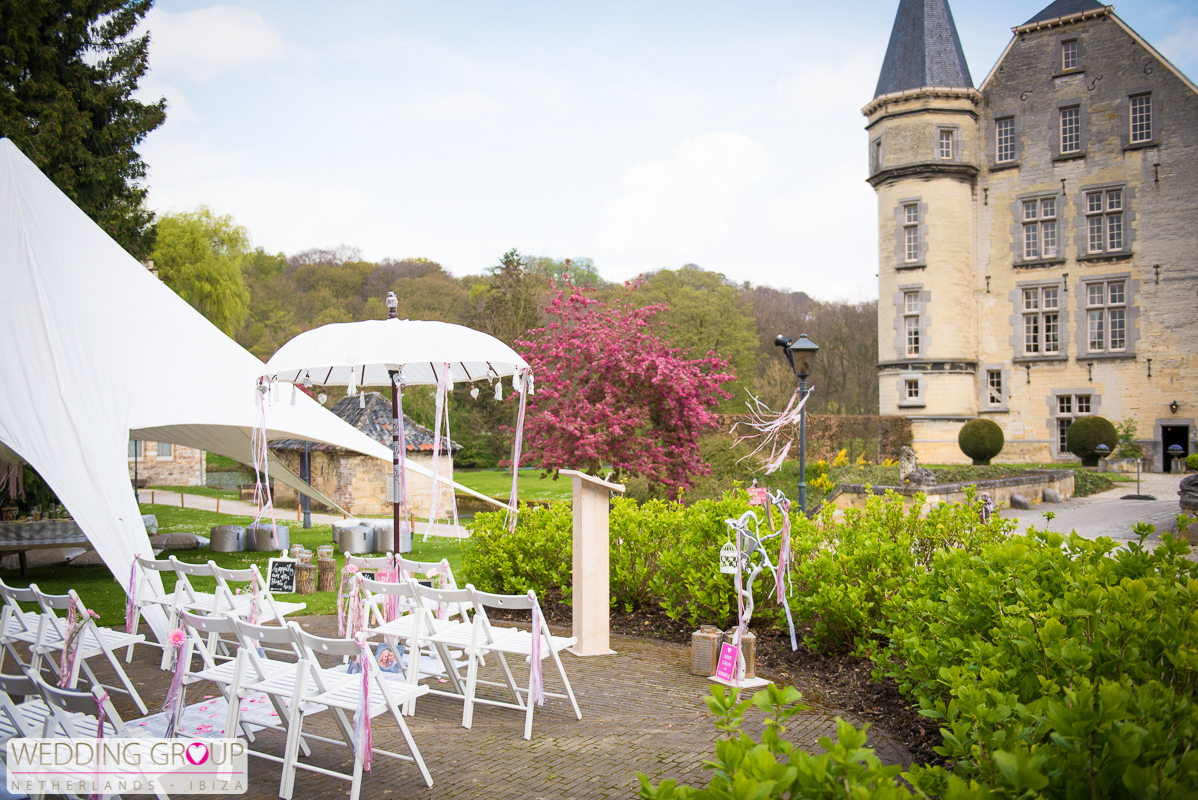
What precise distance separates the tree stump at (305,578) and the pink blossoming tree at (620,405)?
4648 millimetres

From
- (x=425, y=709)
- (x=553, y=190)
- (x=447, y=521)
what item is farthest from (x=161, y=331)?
(x=553, y=190)

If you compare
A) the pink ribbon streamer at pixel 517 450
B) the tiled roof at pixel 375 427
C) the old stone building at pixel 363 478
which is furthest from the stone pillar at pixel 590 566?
the old stone building at pixel 363 478

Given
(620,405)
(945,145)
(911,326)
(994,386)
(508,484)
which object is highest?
(945,145)

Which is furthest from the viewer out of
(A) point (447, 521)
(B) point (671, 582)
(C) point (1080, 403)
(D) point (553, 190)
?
(D) point (553, 190)

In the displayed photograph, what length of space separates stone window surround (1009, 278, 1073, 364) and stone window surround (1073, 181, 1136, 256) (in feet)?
3.95

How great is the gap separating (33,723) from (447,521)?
1735 centimetres

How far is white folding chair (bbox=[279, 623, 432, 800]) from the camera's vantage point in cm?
371

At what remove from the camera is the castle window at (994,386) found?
26.3 meters

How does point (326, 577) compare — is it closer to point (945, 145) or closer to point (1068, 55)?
point (945, 145)

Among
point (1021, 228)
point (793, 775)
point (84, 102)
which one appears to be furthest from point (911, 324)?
point (793, 775)

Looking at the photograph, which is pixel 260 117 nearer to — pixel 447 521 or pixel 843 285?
pixel 447 521

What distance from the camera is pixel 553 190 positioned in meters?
53.1

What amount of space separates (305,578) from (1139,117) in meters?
28.4

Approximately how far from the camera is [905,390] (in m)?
26.0
